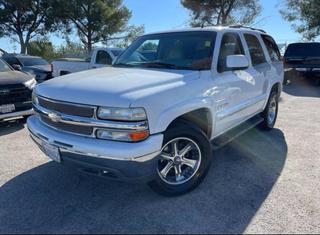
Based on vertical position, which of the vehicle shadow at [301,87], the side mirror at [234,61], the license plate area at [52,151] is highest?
the side mirror at [234,61]

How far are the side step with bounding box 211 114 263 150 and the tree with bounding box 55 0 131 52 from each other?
88.9 feet

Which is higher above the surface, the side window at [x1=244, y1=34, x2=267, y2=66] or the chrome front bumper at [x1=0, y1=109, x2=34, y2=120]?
the side window at [x1=244, y1=34, x2=267, y2=66]

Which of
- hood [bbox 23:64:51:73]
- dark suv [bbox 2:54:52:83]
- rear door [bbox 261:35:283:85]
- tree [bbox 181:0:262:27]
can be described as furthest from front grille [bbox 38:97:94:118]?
tree [bbox 181:0:262:27]

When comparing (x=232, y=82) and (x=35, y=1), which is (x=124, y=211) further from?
(x=35, y=1)

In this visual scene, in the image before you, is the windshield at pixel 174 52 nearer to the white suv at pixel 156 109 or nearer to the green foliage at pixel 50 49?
the white suv at pixel 156 109

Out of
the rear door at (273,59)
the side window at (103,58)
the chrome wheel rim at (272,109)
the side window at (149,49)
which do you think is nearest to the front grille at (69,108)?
the side window at (149,49)

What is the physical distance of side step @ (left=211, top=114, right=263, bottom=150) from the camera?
171 inches

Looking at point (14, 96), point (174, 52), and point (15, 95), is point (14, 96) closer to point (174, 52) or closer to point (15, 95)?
point (15, 95)

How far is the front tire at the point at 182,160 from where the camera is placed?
138 inches

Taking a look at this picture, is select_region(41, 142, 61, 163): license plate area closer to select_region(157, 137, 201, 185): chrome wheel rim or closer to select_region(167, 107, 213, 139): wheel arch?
select_region(157, 137, 201, 185): chrome wheel rim

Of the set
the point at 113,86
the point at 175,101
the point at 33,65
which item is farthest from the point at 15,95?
the point at 33,65

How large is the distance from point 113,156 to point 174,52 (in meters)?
1.96

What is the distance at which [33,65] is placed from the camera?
14.5m

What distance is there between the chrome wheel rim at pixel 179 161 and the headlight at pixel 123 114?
58 centimetres
